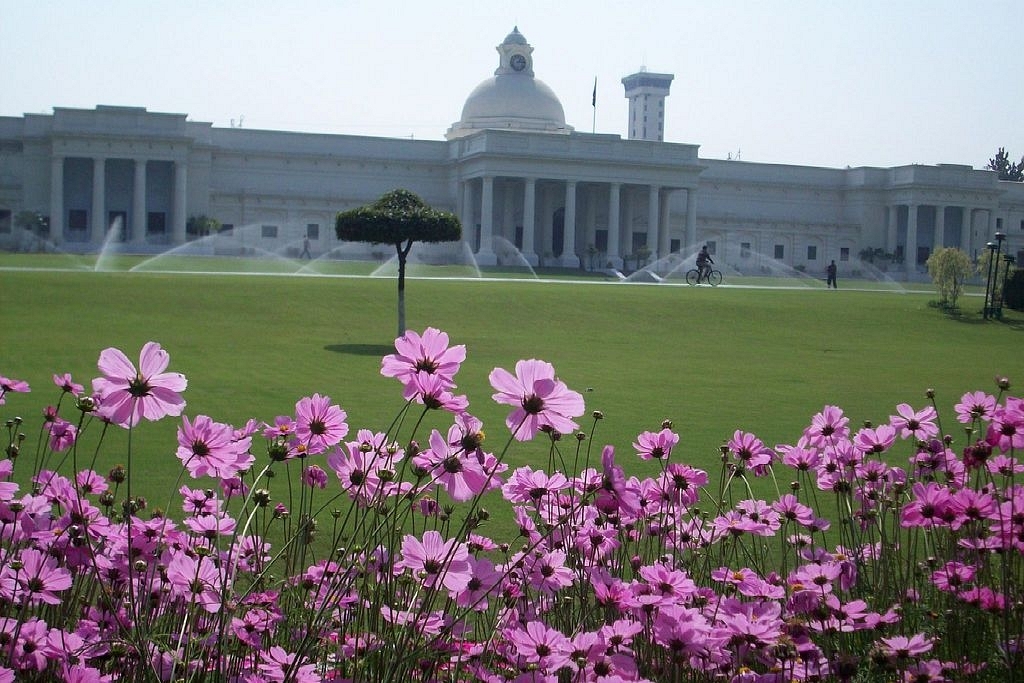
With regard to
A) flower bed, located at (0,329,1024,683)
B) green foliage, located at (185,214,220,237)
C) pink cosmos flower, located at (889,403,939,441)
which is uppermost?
green foliage, located at (185,214,220,237)

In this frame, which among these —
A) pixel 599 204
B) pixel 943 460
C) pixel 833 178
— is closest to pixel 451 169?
pixel 599 204

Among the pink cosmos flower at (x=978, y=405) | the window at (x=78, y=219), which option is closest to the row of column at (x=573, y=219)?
the window at (x=78, y=219)

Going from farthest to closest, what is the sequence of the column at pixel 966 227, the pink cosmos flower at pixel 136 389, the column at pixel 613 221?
the column at pixel 966 227
the column at pixel 613 221
the pink cosmos flower at pixel 136 389

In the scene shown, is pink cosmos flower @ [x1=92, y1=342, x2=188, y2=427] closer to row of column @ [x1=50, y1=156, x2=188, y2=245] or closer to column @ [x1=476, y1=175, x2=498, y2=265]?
column @ [x1=476, y1=175, x2=498, y2=265]

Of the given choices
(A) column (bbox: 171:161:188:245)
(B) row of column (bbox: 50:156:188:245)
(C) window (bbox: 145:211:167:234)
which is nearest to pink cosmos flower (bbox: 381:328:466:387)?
(B) row of column (bbox: 50:156:188:245)

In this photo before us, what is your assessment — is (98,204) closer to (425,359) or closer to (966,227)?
(966,227)

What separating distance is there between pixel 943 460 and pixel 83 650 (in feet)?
10.6

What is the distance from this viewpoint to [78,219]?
200 ft

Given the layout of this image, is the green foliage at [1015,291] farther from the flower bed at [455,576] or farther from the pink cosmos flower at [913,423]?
the flower bed at [455,576]

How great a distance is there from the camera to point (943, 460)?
4.62 meters

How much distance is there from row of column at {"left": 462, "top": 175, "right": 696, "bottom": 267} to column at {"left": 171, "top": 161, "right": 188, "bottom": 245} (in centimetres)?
1422

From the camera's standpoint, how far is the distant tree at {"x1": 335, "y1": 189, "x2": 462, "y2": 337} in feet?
73.6

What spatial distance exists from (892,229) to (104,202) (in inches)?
1766

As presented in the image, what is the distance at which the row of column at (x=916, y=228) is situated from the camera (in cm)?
6950
